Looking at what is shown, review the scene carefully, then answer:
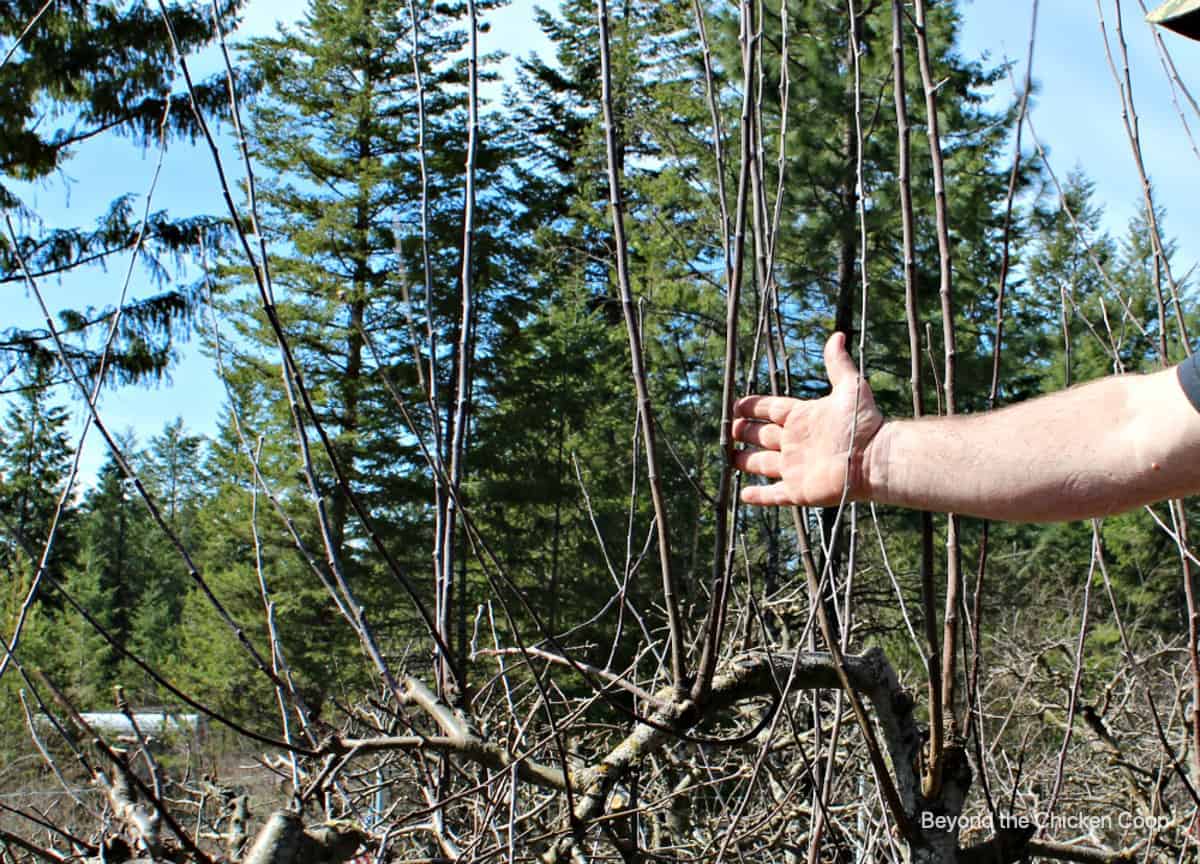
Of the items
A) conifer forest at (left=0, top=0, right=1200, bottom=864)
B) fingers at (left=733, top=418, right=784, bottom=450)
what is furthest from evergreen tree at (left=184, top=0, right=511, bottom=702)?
fingers at (left=733, top=418, right=784, bottom=450)

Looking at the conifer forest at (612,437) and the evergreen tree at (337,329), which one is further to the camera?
the evergreen tree at (337,329)

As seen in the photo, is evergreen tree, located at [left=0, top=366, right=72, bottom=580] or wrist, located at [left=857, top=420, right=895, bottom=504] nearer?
wrist, located at [left=857, top=420, right=895, bottom=504]

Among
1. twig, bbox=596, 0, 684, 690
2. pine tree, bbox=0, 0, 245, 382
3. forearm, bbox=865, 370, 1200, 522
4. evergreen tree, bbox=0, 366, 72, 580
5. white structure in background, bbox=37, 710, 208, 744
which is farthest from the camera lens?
evergreen tree, bbox=0, 366, 72, 580

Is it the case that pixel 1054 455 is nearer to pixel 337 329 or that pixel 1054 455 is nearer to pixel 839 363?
pixel 839 363

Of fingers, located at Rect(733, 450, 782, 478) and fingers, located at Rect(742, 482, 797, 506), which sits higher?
fingers, located at Rect(733, 450, 782, 478)

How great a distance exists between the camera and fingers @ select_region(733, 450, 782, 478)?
1488 mm

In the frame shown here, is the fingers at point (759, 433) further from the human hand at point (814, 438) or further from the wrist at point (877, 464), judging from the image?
the wrist at point (877, 464)

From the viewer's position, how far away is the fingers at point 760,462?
149 cm

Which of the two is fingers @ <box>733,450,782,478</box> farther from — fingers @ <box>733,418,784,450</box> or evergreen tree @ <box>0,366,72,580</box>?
evergreen tree @ <box>0,366,72,580</box>

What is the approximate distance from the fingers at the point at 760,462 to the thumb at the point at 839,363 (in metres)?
0.14

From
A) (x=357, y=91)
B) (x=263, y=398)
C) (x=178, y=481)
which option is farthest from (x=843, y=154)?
(x=178, y=481)

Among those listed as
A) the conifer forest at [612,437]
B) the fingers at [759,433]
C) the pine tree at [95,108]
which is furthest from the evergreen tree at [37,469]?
the fingers at [759,433]

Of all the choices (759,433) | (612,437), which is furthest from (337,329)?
(759,433)

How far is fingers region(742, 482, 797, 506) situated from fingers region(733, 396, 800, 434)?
0.10m
